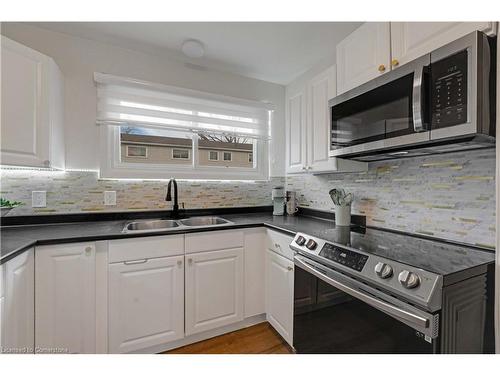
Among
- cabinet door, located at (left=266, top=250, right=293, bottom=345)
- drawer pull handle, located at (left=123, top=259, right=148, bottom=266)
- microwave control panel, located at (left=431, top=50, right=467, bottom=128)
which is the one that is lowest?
cabinet door, located at (left=266, top=250, right=293, bottom=345)

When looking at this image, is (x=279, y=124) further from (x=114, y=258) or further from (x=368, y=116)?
(x=114, y=258)

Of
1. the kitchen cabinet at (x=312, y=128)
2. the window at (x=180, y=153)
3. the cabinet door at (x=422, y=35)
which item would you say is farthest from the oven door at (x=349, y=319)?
the window at (x=180, y=153)

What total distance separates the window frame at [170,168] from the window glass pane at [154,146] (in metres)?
0.04

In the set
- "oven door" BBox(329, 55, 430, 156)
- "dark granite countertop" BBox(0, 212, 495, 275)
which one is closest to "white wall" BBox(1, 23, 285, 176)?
"dark granite countertop" BBox(0, 212, 495, 275)

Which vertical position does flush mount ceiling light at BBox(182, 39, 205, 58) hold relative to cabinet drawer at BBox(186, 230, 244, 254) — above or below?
above

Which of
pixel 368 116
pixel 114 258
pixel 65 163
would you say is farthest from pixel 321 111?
pixel 65 163

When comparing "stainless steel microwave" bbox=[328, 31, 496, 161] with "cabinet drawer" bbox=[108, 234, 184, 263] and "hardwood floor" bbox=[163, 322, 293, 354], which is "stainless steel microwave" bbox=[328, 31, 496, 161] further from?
"hardwood floor" bbox=[163, 322, 293, 354]

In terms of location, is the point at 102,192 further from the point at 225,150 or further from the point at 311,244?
the point at 311,244

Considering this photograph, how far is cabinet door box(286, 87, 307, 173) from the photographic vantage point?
2025 mm

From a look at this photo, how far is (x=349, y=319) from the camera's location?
1101 mm

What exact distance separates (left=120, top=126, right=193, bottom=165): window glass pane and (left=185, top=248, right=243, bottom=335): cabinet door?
978mm

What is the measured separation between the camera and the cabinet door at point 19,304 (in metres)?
1.04

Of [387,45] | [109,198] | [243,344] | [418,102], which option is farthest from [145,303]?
[387,45]

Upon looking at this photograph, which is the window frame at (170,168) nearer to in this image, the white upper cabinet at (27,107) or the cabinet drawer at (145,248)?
the white upper cabinet at (27,107)
